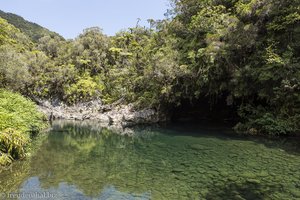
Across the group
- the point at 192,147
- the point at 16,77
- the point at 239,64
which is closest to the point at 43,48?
the point at 16,77

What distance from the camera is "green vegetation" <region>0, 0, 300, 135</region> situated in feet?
72.2

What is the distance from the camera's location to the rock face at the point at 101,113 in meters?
32.7

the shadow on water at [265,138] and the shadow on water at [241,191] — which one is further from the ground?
the shadow on water at [265,138]

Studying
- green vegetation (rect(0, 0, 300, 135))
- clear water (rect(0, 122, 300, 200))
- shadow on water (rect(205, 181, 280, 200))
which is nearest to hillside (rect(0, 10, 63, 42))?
green vegetation (rect(0, 0, 300, 135))

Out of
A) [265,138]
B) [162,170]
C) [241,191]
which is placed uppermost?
[265,138]

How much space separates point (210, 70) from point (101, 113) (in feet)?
58.4

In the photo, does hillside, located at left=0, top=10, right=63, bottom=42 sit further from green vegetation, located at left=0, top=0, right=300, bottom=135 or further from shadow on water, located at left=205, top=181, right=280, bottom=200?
shadow on water, located at left=205, top=181, right=280, bottom=200

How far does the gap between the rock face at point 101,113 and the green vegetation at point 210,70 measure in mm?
1044

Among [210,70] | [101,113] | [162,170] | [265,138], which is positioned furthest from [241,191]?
[101,113]

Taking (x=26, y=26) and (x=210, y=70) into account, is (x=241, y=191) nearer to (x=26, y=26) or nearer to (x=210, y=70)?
(x=210, y=70)

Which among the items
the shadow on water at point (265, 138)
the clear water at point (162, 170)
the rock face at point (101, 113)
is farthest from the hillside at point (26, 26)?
the clear water at point (162, 170)

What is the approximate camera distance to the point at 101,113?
3878 cm

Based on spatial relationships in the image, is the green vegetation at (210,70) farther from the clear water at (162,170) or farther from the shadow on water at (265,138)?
the clear water at (162,170)

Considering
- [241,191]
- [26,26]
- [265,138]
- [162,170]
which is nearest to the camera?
[241,191]
